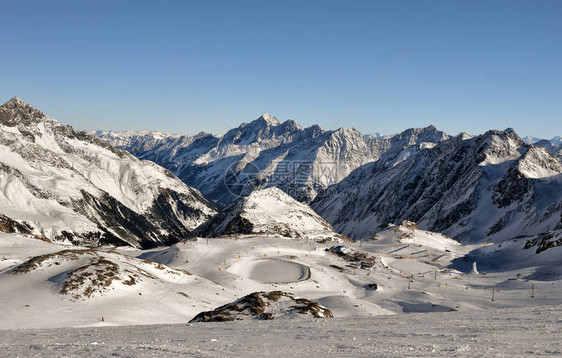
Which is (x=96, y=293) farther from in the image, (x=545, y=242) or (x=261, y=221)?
(x=261, y=221)

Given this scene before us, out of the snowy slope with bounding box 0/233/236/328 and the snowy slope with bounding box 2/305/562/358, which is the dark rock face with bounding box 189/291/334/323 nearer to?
the snowy slope with bounding box 0/233/236/328

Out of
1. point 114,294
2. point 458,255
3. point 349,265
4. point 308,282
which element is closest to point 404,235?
point 458,255

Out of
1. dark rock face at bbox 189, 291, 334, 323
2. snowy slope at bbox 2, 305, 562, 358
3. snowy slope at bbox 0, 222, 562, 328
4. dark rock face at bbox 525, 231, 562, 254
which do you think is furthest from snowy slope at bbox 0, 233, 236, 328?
dark rock face at bbox 525, 231, 562, 254

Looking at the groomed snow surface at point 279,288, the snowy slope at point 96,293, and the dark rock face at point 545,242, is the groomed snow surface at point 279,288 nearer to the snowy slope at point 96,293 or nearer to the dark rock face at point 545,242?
the snowy slope at point 96,293

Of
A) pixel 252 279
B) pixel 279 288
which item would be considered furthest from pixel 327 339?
pixel 252 279

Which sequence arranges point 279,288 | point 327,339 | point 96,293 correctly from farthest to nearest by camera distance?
point 279,288, point 96,293, point 327,339

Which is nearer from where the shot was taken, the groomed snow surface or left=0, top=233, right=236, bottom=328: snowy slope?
the groomed snow surface

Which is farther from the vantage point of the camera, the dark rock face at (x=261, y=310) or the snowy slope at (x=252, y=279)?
the snowy slope at (x=252, y=279)

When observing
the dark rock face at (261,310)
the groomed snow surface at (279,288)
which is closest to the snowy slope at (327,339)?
the groomed snow surface at (279,288)

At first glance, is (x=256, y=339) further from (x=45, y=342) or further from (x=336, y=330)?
(x=45, y=342)
